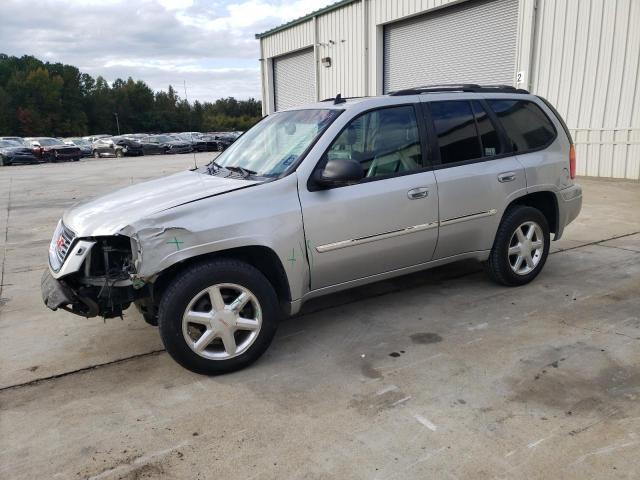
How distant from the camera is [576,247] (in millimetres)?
6352

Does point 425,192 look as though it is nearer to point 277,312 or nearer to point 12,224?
point 277,312

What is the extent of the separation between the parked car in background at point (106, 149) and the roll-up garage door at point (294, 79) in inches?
616

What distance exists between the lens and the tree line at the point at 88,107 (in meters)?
85.2

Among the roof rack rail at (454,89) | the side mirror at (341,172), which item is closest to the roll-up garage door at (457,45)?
the roof rack rail at (454,89)

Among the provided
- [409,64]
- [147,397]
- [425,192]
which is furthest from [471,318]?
[409,64]

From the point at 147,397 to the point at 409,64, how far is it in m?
16.2

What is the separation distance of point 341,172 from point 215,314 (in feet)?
4.06

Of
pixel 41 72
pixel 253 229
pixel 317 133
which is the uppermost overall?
pixel 41 72

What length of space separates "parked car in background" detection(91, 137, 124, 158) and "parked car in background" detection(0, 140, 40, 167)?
23.1ft

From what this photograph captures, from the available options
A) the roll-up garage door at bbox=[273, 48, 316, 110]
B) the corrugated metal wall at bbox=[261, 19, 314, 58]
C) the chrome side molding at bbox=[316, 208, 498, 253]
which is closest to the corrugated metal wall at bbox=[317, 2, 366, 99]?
the corrugated metal wall at bbox=[261, 19, 314, 58]

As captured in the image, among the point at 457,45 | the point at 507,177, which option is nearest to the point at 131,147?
the point at 457,45

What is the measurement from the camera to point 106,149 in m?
36.7

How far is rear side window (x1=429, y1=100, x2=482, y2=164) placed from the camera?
429 cm

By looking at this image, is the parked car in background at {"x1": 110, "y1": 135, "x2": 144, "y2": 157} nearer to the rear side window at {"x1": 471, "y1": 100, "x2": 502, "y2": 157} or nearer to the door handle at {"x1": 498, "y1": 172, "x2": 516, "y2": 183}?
the rear side window at {"x1": 471, "y1": 100, "x2": 502, "y2": 157}
